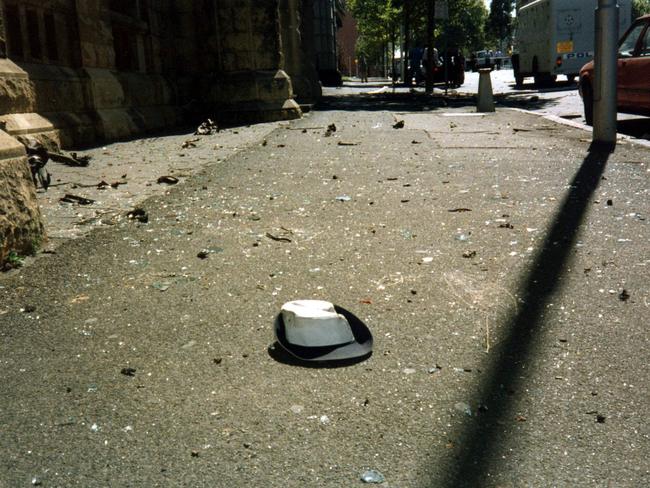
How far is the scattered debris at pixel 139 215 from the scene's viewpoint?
5.48 metres

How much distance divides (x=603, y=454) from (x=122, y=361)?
193cm

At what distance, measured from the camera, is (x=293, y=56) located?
19.2 meters

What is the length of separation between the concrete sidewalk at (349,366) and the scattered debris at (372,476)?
2 cm

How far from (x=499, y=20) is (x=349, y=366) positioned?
443ft

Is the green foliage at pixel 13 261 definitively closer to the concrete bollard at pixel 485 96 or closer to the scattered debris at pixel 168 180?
the scattered debris at pixel 168 180

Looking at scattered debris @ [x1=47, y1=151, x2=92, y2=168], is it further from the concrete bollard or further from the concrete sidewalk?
the concrete bollard

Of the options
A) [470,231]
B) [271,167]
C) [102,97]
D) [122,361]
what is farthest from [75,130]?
[122,361]

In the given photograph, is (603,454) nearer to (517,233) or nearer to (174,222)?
(517,233)

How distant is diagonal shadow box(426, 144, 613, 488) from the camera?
219 centimetres

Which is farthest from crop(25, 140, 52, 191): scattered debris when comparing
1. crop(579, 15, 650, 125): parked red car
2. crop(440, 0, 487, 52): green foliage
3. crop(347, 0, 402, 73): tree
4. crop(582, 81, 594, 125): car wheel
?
crop(440, 0, 487, 52): green foliage

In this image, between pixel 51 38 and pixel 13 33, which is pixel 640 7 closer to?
pixel 51 38

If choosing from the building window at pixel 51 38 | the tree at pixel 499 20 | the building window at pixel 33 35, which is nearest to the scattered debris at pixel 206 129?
the building window at pixel 51 38

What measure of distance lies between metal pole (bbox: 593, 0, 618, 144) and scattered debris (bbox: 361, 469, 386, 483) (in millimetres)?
8229

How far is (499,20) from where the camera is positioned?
417ft
